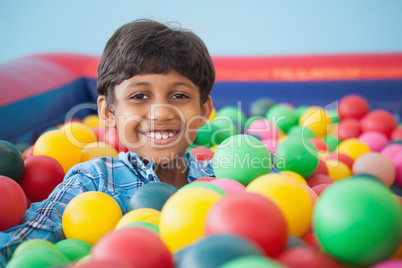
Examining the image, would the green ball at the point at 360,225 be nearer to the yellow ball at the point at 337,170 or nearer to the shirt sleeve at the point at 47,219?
the shirt sleeve at the point at 47,219

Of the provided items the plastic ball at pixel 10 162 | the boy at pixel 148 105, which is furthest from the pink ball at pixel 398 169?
the plastic ball at pixel 10 162

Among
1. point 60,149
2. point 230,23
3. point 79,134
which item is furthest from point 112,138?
point 230,23

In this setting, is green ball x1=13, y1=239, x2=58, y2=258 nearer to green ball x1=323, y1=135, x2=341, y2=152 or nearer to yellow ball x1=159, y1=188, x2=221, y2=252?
yellow ball x1=159, y1=188, x2=221, y2=252

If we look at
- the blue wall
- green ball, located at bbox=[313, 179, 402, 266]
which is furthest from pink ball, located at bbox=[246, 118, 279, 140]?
the blue wall

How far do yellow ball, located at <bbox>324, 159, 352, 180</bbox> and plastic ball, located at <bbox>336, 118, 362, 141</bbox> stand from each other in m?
0.51

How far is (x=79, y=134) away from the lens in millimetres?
1375

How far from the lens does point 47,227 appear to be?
77cm

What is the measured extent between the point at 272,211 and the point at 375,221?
11cm

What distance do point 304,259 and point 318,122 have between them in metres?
1.44

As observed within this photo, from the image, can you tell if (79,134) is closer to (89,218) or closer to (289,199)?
(89,218)

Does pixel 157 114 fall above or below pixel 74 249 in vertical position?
above

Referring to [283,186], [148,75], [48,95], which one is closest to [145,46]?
[148,75]

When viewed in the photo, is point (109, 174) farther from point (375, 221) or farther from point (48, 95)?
point (48, 95)

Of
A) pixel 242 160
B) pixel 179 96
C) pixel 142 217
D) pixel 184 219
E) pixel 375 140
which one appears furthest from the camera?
pixel 375 140
